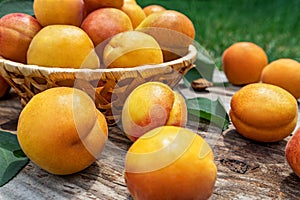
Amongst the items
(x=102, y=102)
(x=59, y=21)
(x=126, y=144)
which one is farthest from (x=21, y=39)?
(x=126, y=144)

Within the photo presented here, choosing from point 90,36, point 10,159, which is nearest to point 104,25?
point 90,36

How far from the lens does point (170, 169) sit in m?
0.57

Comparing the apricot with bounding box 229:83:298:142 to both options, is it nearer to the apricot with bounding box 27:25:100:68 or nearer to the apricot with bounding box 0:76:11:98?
the apricot with bounding box 27:25:100:68

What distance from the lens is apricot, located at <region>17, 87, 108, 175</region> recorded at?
0.67 metres

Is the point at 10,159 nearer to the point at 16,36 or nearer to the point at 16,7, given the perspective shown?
the point at 16,36

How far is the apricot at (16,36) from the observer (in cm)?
93

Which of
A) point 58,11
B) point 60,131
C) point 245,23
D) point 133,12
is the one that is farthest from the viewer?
point 245,23

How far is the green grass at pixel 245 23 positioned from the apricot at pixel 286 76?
1.73 feet

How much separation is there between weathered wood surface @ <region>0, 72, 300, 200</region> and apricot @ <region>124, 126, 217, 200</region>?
103mm

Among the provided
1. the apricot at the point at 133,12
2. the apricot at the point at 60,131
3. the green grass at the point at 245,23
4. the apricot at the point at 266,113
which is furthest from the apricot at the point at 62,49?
the green grass at the point at 245,23

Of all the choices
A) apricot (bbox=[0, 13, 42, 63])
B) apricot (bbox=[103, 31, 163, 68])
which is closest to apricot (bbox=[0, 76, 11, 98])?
apricot (bbox=[0, 13, 42, 63])

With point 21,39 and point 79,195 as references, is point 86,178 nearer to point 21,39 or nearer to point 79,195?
point 79,195

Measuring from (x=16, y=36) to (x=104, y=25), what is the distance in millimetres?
211

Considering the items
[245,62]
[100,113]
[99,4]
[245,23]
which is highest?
[99,4]
